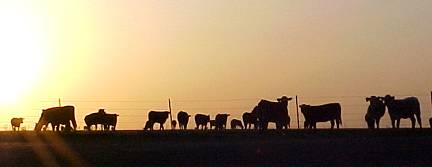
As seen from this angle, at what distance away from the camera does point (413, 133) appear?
28172mm

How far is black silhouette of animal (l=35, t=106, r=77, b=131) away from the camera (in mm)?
43719

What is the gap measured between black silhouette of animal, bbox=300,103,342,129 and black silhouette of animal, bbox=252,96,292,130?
33.7 inches

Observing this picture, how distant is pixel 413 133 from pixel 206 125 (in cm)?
3840

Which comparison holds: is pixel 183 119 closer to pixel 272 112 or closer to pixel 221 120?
pixel 221 120

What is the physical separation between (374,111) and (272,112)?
5.10 meters

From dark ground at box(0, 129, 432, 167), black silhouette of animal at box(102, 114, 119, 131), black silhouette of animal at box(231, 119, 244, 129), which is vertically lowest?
black silhouette of animal at box(231, 119, 244, 129)

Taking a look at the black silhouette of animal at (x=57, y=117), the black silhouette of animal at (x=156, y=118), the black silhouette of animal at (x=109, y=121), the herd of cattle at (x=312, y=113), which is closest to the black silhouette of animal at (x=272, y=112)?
the herd of cattle at (x=312, y=113)

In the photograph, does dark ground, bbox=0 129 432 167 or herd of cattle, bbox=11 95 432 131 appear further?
herd of cattle, bbox=11 95 432 131

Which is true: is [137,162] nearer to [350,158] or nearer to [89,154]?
[89,154]

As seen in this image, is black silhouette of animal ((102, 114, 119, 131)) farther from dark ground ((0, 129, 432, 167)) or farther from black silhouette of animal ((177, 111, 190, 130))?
dark ground ((0, 129, 432, 167))

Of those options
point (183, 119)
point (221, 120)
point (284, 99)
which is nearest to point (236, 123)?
point (221, 120)

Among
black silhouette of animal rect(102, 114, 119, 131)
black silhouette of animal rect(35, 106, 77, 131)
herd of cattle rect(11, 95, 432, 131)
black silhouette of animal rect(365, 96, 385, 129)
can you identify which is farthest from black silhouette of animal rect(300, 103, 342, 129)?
black silhouette of animal rect(102, 114, 119, 131)

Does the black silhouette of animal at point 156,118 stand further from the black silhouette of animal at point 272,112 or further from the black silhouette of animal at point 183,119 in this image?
the black silhouette of animal at point 272,112

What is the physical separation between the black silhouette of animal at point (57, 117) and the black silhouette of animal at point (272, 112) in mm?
8745
